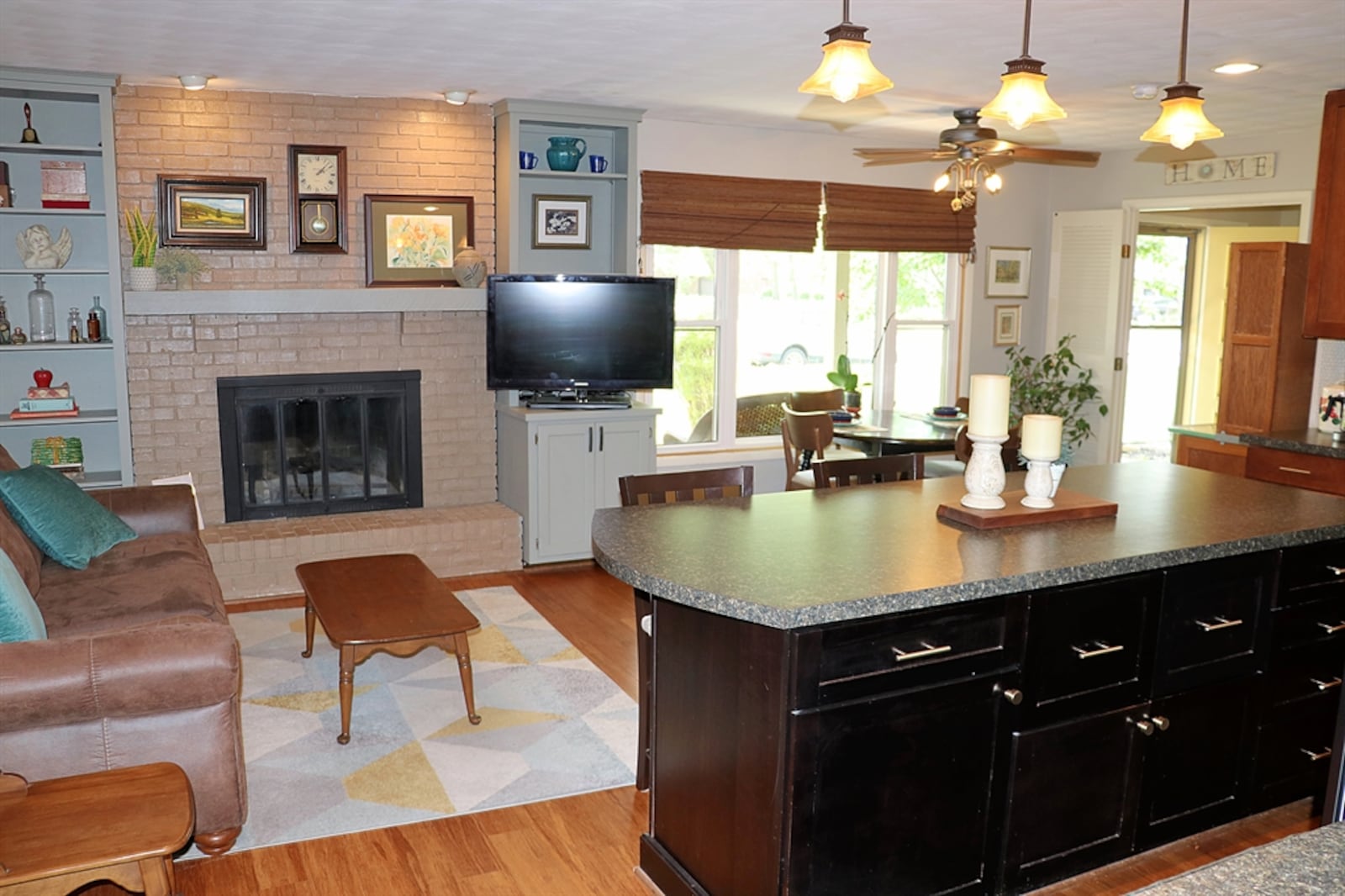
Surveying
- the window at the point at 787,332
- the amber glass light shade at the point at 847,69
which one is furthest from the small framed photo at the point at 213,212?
the amber glass light shade at the point at 847,69

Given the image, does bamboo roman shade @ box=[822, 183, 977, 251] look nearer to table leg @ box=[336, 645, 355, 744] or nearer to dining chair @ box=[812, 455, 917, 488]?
dining chair @ box=[812, 455, 917, 488]

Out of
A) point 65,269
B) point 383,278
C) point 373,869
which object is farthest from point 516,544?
point 373,869

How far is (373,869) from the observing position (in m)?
2.86

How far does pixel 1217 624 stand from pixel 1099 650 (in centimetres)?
43

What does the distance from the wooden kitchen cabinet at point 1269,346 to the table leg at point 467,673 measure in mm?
4015

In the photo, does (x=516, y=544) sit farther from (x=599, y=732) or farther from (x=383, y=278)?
(x=599, y=732)

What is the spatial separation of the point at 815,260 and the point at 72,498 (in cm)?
444

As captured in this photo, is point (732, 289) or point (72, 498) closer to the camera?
point (72, 498)

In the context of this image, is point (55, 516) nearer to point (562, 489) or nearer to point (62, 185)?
point (62, 185)

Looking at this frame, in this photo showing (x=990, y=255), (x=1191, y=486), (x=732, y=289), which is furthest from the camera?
(x=990, y=255)

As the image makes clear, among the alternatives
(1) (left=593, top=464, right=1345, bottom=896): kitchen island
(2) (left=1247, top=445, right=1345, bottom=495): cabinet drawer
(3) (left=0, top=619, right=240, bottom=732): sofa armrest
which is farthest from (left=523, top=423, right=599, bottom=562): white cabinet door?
(2) (left=1247, top=445, right=1345, bottom=495): cabinet drawer

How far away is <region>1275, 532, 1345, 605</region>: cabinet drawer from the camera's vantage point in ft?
9.57

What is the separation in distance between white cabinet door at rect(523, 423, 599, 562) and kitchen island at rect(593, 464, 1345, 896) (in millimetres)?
2594

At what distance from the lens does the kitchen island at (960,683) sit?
229 cm
